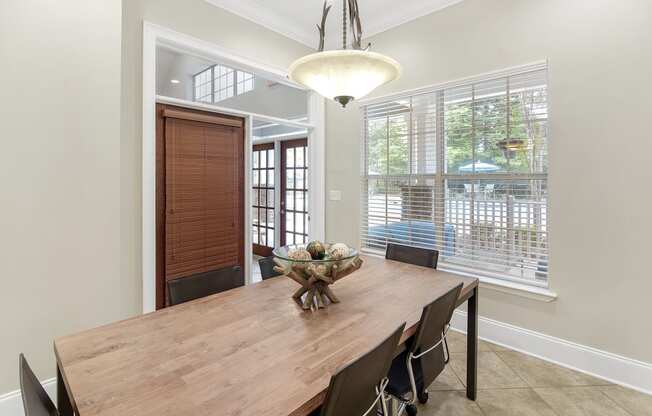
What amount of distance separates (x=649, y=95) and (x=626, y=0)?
672mm

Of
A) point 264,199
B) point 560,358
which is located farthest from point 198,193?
point 560,358

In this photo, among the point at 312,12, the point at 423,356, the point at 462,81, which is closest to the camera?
the point at 423,356

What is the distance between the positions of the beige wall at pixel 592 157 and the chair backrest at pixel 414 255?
0.84 metres

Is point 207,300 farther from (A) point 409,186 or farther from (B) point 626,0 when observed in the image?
(B) point 626,0

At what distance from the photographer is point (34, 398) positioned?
857 millimetres

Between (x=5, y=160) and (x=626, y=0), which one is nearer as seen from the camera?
(x=5, y=160)

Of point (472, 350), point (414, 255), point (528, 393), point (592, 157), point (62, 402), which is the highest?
point (592, 157)

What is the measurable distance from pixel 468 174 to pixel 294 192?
3015 mm

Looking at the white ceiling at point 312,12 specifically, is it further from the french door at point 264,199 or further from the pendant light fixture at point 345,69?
the french door at point 264,199

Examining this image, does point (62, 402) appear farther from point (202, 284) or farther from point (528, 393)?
point (528, 393)

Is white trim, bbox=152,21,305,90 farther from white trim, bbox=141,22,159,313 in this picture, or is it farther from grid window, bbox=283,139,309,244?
grid window, bbox=283,139,309,244

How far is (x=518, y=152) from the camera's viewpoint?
2686 millimetres

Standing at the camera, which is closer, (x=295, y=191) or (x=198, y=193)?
(x=198, y=193)

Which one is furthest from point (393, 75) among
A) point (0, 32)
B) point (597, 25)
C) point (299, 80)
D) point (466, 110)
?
point (0, 32)
